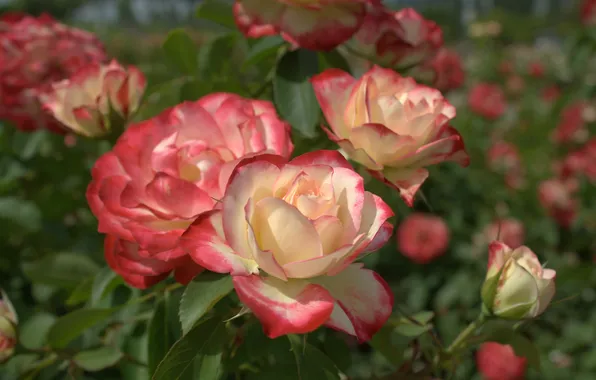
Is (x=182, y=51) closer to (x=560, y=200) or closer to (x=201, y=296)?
(x=201, y=296)

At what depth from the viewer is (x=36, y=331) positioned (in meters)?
0.77

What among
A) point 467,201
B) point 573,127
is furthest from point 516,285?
point 573,127

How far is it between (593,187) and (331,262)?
74.5 inches

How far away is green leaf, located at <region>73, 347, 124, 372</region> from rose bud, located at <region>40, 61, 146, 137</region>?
0.27 m

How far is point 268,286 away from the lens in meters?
0.36

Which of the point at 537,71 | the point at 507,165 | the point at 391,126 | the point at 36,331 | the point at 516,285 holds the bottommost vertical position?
the point at 537,71

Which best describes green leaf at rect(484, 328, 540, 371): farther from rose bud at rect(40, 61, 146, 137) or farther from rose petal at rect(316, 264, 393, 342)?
rose bud at rect(40, 61, 146, 137)

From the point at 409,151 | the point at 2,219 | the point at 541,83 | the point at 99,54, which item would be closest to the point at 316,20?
Answer: the point at 409,151

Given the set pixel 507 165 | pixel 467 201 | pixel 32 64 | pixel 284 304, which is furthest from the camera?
pixel 507 165

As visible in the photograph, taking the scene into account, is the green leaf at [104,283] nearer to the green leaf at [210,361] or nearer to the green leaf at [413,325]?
the green leaf at [210,361]

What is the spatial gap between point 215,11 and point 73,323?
0.42 metres

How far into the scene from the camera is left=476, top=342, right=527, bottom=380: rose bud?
1455mm

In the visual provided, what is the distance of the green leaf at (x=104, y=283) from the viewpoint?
54cm

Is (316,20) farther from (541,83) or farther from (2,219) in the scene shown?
(541,83)
